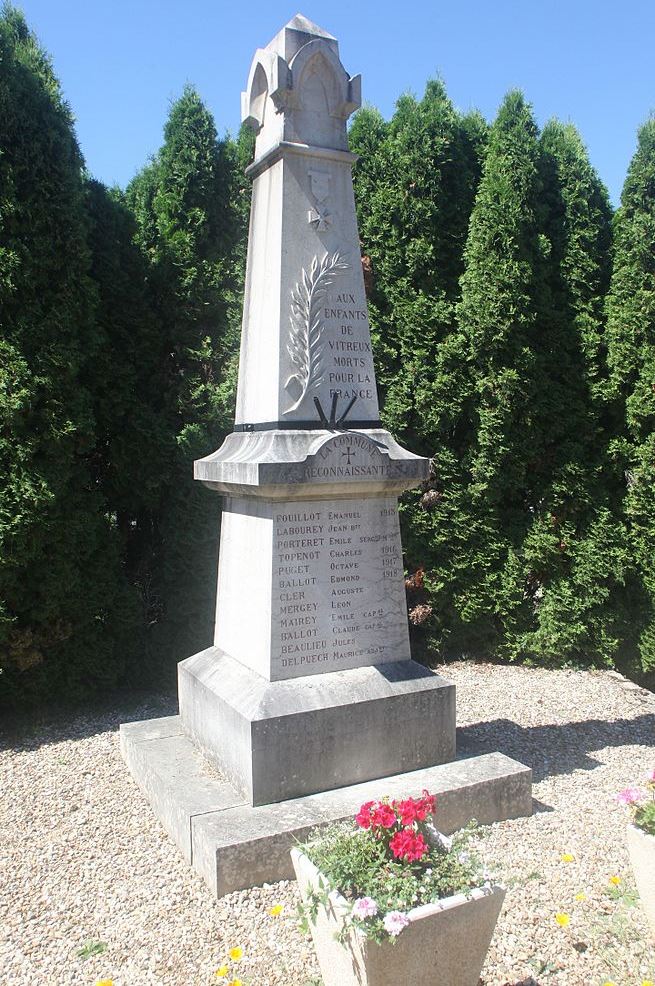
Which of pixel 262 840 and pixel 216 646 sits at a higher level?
pixel 216 646

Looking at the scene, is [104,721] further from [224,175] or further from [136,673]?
[224,175]

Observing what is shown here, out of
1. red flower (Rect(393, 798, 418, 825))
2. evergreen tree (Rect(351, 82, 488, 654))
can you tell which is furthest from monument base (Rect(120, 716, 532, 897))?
evergreen tree (Rect(351, 82, 488, 654))

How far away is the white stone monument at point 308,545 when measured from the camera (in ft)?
13.9

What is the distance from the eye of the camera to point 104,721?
20.7 ft

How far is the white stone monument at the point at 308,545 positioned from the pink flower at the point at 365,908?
147 cm

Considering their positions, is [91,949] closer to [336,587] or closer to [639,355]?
[336,587]

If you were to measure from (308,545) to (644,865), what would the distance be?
7.64 ft

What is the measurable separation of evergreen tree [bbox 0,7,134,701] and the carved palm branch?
7.75 ft

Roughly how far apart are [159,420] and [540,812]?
4.42 metres

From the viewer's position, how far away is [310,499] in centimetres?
446

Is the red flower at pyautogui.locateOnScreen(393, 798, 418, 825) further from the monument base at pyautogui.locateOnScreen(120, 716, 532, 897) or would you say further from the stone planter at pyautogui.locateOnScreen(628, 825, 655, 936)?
the stone planter at pyautogui.locateOnScreen(628, 825, 655, 936)

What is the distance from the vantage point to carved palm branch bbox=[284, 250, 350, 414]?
453cm

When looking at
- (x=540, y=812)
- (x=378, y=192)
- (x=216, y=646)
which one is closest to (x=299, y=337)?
(x=216, y=646)

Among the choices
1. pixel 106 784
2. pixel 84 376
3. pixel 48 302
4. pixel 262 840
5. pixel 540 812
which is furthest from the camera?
pixel 84 376
